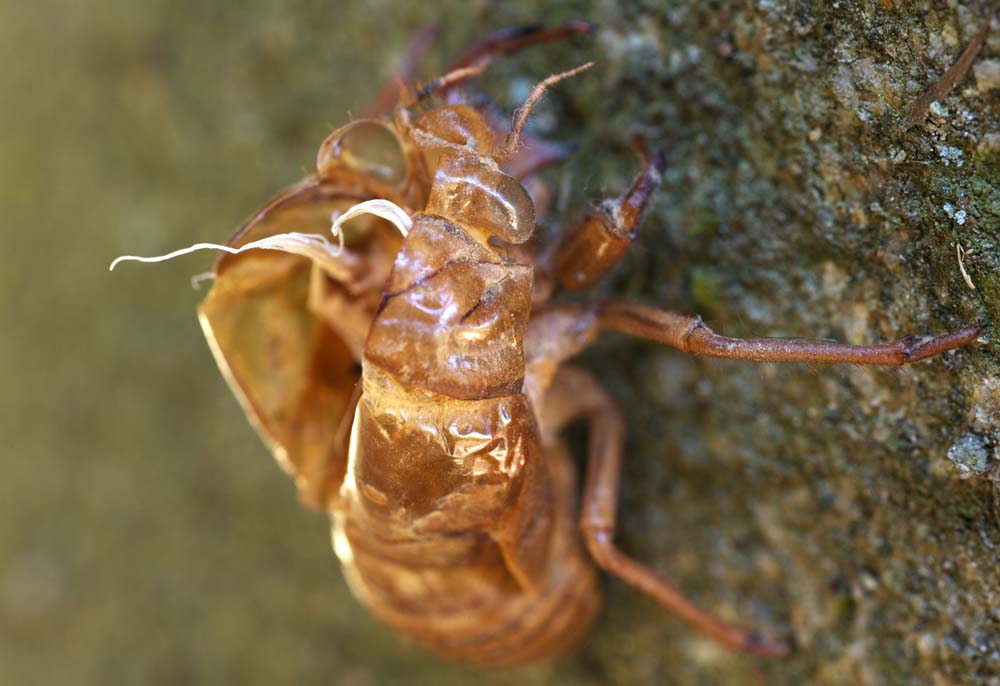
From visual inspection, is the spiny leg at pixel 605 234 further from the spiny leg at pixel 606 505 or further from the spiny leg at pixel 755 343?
the spiny leg at pixel 606 505

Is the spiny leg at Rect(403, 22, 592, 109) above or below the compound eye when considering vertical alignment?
above

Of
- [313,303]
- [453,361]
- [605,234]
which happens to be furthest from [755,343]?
[313,303]

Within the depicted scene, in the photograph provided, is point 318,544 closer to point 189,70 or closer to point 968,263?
point 189,70

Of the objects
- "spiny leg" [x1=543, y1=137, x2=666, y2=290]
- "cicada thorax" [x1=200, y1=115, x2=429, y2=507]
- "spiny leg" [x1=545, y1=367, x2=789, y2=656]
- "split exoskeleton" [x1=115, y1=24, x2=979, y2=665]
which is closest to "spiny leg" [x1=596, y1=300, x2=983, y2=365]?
"split exoskeleton" [x1=115, y1=24, x2=979, y2=665]

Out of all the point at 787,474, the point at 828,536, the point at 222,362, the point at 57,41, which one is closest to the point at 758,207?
the point at 787,474

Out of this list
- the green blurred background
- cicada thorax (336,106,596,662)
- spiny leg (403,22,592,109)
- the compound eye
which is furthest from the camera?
spiny leg (403,22,592,109)

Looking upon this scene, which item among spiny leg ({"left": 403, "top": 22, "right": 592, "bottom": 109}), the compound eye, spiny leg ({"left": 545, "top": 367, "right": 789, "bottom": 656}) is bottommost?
spiny leg ({"left": 545, "top": 367, "right": 789, "bottom": 656})

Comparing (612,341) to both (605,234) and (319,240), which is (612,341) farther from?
(319,240)

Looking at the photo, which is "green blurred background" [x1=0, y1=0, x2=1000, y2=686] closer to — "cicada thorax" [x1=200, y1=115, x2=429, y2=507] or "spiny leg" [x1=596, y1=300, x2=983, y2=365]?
"spiny leg" [x1=596, y1=300, x2=983, y2=365]

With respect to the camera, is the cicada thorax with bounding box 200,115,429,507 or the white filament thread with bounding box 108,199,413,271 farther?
the cicada thorax with bounding box 200,115,429,507
